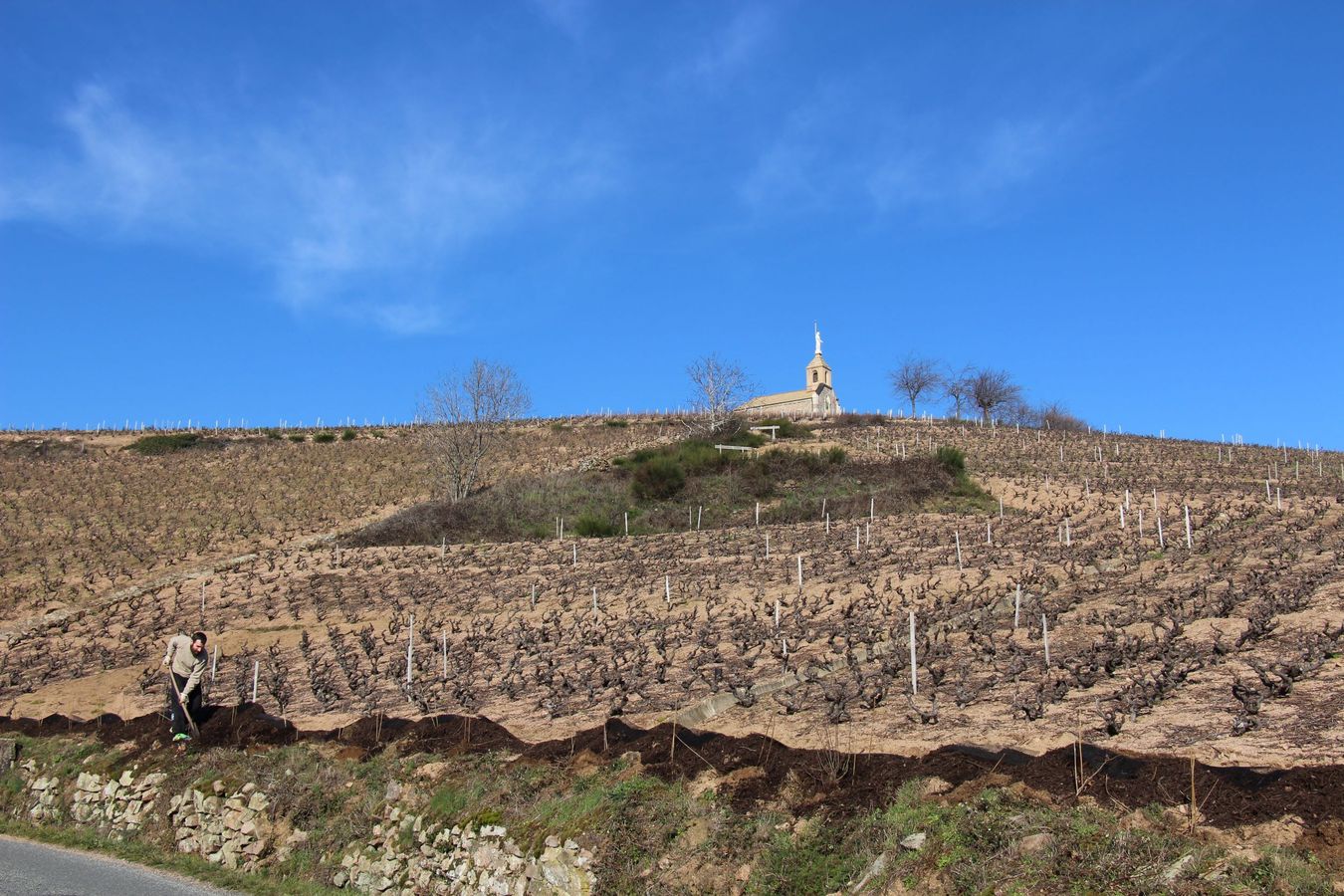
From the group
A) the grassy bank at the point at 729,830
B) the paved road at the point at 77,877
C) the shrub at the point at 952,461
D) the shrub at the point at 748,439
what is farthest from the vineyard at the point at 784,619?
the shrub at the point at 748,439

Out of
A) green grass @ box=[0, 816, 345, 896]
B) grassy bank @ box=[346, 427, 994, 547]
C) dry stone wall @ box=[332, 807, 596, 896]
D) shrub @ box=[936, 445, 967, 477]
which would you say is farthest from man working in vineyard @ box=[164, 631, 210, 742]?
shrub @ box=[936, 445, 967, 477]

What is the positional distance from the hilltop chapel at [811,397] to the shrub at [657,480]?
6062 centimetres

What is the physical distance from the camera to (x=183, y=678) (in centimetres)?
1638

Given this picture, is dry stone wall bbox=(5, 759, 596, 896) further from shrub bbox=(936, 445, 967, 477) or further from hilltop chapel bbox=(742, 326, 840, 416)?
hilltop chapel bbox=(742, 326, 840, 416)

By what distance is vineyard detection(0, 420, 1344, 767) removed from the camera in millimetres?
12758

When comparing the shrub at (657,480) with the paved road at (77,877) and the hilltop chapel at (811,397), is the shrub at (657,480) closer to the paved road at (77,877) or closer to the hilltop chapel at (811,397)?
the paved road at (77,877)

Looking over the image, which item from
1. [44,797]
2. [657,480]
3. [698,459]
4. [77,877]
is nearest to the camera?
[77,877]

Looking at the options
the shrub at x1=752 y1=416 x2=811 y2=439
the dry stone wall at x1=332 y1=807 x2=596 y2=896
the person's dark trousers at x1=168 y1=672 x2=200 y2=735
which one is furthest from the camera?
the shrub at x1=752 y1=416 x2=811 y2=439

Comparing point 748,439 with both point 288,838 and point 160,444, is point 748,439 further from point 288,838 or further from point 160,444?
point 288,838

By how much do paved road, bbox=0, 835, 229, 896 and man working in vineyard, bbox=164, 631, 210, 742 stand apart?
262 centimetres

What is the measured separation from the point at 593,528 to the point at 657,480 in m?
8.59

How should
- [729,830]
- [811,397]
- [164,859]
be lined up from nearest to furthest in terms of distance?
[729,830]
[164,859]
[811,397]

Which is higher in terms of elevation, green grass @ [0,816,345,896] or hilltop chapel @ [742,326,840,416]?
hilltop chapel @ [742,326,840,416]

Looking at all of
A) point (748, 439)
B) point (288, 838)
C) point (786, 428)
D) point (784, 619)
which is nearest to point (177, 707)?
point (288, 838)
